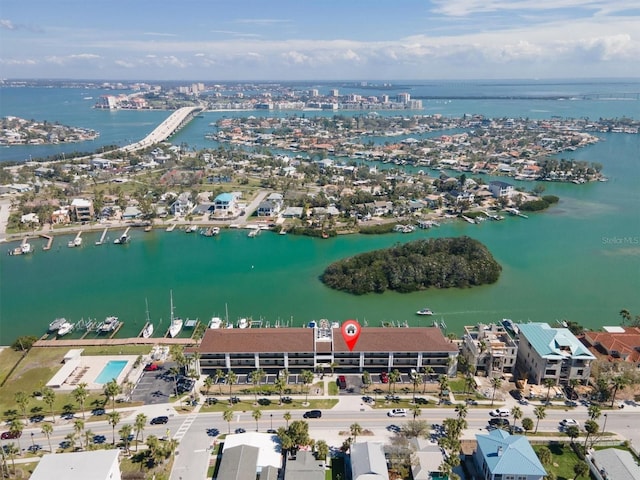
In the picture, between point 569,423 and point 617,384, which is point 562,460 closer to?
point 569,423

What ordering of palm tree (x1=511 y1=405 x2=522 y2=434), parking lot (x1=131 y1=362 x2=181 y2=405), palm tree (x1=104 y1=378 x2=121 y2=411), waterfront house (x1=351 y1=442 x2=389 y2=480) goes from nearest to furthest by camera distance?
1. waterfront house (x1=351 y1=442 x2=389 y2=480)
2. palm tree (x1=511 y1=405 x2=522 y2=434)
3. palm tree (x1=104 y1=378 x2=121 y2=411)
4. parking lot (x1=131 y1=362 x2=181 y2=405)

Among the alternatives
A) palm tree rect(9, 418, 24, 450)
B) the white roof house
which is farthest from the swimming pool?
the white roof house

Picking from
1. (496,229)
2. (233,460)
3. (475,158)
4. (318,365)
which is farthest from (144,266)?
(475,158)

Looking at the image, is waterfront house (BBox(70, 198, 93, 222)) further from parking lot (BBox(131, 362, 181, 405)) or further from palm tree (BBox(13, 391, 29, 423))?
palm tree (BBox(13, 391, 29, 423))

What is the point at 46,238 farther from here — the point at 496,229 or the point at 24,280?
the point at 496,229

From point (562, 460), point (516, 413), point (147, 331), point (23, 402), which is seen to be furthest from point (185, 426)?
point (562, 460)

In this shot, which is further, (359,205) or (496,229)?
(359,205)
